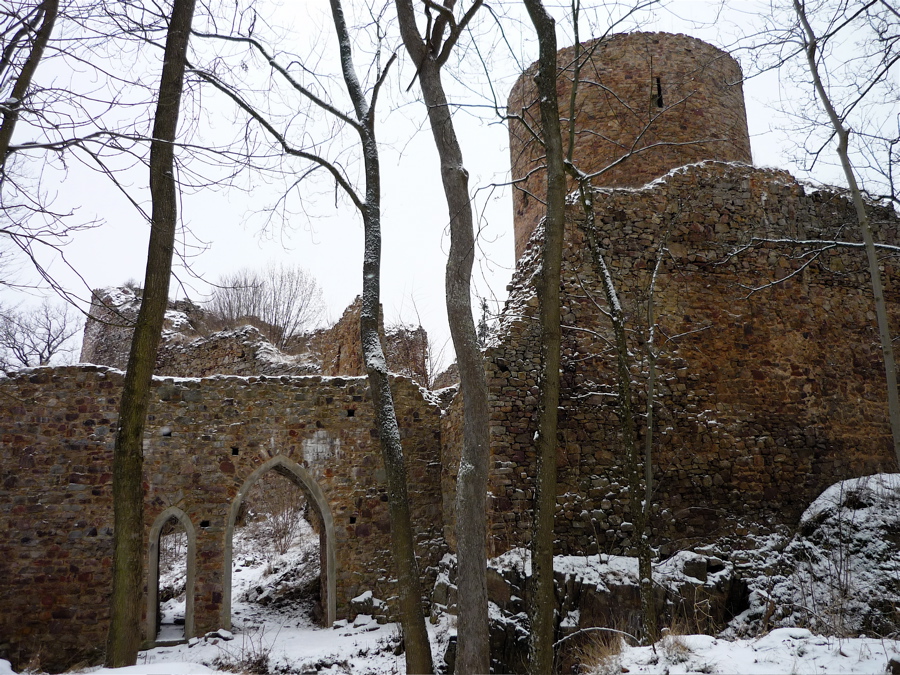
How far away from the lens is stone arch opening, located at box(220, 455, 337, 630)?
9383 mm

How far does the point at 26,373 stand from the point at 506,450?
7.06 metres

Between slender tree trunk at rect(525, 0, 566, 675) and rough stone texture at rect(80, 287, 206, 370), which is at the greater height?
rough stone texture at rect(80, 287, 206, 370)

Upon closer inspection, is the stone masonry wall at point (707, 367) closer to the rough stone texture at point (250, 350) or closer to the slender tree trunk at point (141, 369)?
A: the slender tree trunk at point (141, 369)

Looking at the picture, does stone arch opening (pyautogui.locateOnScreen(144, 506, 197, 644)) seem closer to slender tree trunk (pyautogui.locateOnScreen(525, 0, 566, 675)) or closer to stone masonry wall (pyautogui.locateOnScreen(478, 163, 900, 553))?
stone masonry wall (pyautogui.locateOnScreen(478, 163, 900, 553))

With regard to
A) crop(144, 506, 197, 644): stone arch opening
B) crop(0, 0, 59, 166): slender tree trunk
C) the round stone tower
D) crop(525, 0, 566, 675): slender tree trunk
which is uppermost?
the round stone tower

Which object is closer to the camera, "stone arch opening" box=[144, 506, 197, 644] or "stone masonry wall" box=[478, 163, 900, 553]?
"stone masonry wall" box=[478, 163, 900, 553]

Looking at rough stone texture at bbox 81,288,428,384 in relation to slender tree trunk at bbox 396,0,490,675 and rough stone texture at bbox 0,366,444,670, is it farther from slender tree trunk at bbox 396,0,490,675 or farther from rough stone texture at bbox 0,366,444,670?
slender tree trunk at bbox 396,0,490,675

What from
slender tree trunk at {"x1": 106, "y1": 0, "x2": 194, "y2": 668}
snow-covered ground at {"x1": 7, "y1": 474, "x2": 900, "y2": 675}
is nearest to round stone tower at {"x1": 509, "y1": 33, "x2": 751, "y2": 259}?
snow-covered ground at {"x1": 7, "y1": 474, "x2": 900, "y2": 675}

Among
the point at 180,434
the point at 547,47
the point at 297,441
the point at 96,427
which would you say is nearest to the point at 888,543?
the point at 547,47

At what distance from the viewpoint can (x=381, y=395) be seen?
20.3 ft

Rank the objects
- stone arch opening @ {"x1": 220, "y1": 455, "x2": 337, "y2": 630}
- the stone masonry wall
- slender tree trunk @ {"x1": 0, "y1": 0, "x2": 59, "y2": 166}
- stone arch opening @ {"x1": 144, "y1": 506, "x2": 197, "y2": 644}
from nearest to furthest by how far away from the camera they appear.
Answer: slender tree trunk @ {"x1": 0, "y1": 0, "x2": 59, "y2": 166}
the stone masonry wall
stone arch opening @ {"x1": 144, "y1": 506, "x2": 197, "y2": 644}
stone arch opening @ {"x1": 220, "y1": 455, "x2": 337, "y2": 630}

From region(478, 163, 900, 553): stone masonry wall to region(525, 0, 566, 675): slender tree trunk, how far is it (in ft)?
9.88

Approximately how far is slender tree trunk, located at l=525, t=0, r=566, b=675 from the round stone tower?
714cm

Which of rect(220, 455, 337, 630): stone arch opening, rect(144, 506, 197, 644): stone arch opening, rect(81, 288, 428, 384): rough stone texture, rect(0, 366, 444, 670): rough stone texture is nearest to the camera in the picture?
rect(0, 366, 444, 670): rough stone texture
